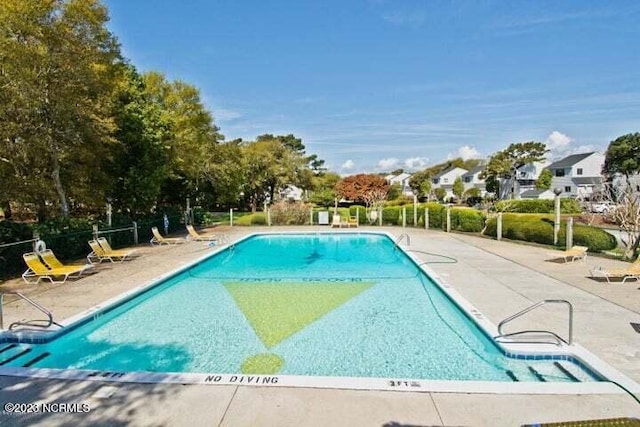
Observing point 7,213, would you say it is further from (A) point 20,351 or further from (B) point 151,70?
(A) point 20,351

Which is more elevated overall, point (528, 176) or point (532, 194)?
point (528, 176)

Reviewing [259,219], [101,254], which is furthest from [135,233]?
[259,219]

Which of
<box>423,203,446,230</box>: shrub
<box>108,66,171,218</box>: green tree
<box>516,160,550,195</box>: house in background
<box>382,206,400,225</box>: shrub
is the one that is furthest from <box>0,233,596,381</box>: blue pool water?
<box>516,160,550,195</box>: house in background

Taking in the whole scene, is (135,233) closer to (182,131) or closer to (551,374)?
(182,131)

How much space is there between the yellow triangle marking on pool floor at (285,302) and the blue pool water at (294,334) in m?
0.02

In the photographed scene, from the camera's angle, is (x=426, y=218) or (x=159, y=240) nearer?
(x=159, y=240)

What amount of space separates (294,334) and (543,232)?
39.9 ft

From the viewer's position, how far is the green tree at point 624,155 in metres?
43.2

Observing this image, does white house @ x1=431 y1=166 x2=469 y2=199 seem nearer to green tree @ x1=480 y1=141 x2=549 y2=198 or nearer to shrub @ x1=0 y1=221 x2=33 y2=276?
green tree @ x1=480 y1=141 x2=549 y2=198

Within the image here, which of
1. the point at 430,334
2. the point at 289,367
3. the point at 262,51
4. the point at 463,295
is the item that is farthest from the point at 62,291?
the point at 262,51

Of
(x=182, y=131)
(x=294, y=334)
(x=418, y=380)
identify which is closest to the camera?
(x=418, y=380)

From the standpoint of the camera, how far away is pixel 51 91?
1130cm

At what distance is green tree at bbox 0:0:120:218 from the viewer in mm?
10453

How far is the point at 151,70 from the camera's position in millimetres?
23391
